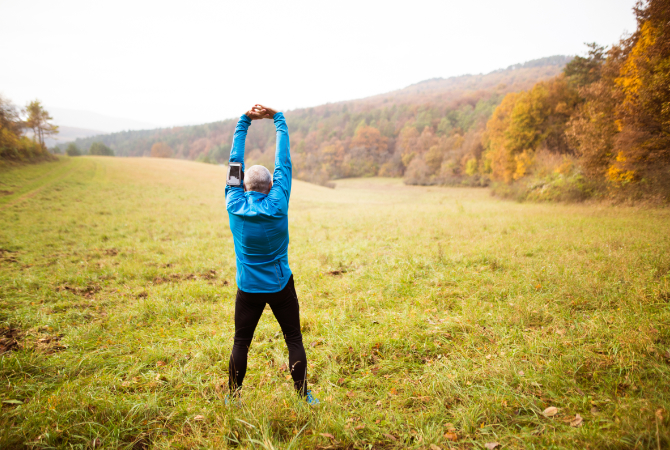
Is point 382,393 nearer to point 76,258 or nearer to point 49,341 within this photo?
point 49,341

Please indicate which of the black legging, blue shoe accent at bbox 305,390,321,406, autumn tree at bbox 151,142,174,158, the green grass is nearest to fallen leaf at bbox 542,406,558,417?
the green grass

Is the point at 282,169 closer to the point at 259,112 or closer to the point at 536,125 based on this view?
the point at 259,112

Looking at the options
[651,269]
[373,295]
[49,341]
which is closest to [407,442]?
[373,295]

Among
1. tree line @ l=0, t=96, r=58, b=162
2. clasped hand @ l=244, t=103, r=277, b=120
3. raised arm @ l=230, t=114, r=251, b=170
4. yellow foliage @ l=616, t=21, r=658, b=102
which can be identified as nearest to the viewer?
raised arm @ l=230, t=114, r=251, b=170

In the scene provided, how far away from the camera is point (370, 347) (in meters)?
4.03

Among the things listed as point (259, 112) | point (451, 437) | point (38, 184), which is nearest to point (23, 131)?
point (38, 184)

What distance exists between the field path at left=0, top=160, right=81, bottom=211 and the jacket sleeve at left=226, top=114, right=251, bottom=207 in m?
23.3

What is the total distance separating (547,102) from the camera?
2888 centimetres

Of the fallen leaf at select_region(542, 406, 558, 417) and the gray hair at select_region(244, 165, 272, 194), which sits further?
the gray hair at select_region(244, 165, 272, 194)

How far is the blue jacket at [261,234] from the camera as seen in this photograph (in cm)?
265

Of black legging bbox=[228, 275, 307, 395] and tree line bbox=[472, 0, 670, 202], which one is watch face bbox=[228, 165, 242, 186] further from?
tree line bbox=[472, 0, 670, 202]

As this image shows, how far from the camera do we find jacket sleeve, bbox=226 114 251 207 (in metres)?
2.75

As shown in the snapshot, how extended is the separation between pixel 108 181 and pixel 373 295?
37.1 m

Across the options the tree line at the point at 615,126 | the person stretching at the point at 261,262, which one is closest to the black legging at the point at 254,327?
the person stretching at the point at 261,262
